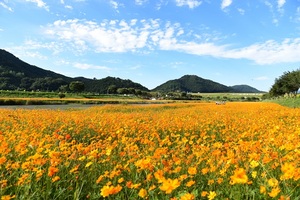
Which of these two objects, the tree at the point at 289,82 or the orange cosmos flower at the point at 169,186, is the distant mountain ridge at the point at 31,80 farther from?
the orange cosmos flower at the point at 169,186

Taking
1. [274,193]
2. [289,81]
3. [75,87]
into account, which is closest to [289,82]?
[289,81]

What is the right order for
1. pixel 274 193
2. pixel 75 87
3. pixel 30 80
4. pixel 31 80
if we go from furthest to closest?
1. pixel 31 80
2. pixel 30 80
3. pixel 75 87
4. pixel 274 193

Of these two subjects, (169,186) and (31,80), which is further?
(31,80)

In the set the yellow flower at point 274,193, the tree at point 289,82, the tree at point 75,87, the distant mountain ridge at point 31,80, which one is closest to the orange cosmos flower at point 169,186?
the yellow flower at point 274,193

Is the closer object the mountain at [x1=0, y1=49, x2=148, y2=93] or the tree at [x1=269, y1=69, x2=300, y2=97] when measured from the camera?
the tree at [x1=269, y1=69, x2=300, y2=97]

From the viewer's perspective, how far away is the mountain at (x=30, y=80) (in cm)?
12875

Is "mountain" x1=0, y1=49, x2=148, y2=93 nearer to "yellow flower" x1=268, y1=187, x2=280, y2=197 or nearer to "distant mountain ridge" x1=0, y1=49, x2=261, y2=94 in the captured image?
"distant mountain ridge" x1=0, y1=49, x2=261, y2=94

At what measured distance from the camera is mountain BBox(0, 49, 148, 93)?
422ft

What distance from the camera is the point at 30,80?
450ft

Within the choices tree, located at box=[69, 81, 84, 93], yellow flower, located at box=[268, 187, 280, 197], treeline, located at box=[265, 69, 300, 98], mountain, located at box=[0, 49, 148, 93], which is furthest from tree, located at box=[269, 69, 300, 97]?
mountain, located at box=[0, 49, 148, 93]

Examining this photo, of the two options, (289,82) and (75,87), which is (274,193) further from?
(75,87)

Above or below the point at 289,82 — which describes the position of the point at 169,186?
below

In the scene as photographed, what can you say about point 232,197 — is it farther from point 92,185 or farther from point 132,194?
point 92,185

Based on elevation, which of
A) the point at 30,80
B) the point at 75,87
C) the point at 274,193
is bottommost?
the point at 274,193
